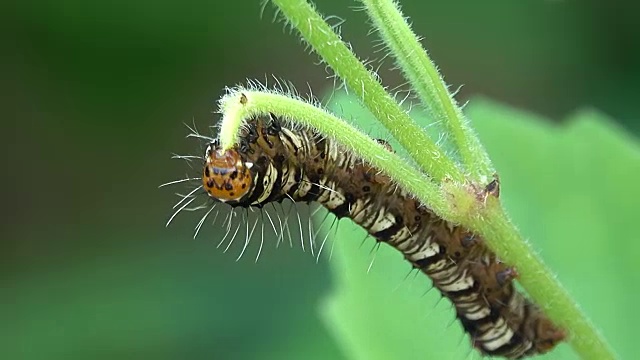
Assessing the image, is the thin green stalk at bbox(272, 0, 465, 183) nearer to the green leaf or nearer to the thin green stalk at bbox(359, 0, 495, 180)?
the thin green stalk at bbox(359, 0, 495, 180)

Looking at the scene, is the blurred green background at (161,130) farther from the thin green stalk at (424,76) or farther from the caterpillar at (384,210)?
the thin green stalk at (424,76)

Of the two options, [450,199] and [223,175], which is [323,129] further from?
[223,175]

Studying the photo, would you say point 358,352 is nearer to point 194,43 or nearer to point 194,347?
point 194,347

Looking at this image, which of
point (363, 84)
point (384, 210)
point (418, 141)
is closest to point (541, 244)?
point (384, 210)

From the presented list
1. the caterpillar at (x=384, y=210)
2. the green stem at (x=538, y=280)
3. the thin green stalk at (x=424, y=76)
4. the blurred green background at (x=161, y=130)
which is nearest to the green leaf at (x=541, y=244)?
the caterpillar at (x=384, y=210)

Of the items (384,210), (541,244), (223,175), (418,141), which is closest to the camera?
(418,141)

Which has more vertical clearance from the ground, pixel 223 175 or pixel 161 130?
pixel 161 130

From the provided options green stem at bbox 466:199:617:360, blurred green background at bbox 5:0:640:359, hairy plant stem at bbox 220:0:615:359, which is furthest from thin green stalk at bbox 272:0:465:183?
blurred green background at bbox 5:0:640:359
